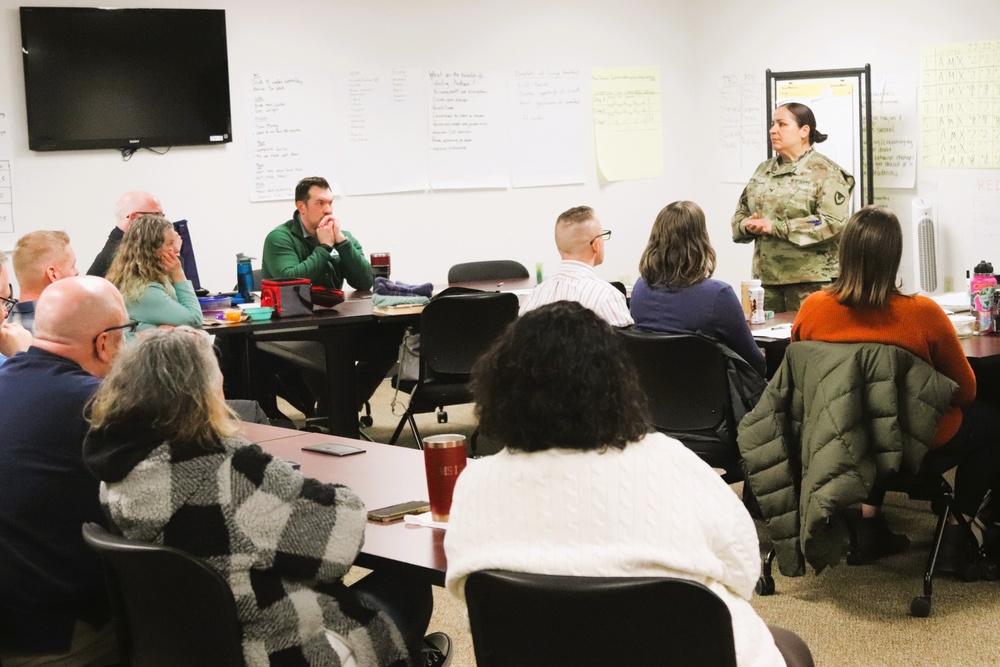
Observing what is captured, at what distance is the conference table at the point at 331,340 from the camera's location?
16.1 feet

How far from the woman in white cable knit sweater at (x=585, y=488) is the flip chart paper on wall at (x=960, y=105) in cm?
552

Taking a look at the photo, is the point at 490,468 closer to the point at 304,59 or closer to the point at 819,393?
the point at 819,393

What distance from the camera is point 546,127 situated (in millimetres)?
8094

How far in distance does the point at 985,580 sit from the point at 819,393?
973 millimetres

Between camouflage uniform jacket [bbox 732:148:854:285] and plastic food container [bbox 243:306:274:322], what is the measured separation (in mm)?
2534

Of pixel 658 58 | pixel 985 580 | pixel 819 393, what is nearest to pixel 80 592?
pixel 819 393

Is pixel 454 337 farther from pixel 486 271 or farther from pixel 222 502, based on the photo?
pixel 222 502

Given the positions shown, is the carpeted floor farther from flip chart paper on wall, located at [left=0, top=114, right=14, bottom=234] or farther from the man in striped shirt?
flip chart paper on wall, located at [left=0, top=114, right=14, bottom=234]

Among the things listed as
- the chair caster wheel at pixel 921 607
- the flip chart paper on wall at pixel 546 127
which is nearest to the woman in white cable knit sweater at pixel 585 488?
the chair caster wheel at pixel 921 607

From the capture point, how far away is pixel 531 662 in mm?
1619

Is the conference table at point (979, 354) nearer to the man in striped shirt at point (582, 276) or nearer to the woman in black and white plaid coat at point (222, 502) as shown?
the man in striped shirt at point (582, 276)

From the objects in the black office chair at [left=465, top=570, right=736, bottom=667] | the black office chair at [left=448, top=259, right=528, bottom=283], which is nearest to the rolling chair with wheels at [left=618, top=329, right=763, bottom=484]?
the black office chair at [left=465, top=570, right=736, bottom=667]

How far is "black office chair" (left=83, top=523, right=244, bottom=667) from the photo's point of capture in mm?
1857

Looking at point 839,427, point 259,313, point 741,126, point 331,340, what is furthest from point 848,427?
point 741,126
